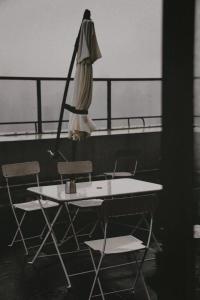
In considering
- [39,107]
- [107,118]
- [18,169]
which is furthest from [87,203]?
[107,118]

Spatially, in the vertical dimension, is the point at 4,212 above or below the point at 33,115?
below

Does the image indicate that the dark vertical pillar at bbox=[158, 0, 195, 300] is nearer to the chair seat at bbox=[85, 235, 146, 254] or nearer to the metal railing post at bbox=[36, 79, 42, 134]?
the chair seat at bbox=[85, 235, 146, 254]

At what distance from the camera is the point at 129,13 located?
1412cm

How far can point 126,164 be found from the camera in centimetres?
703

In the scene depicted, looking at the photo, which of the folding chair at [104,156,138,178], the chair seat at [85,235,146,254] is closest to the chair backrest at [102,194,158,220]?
the chair seat at [85,235,146,254]

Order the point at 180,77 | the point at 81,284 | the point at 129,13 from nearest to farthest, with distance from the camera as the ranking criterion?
the point at 180,77, the point at 81,284, the point at 129,13

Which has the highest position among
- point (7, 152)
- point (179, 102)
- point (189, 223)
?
point (179, 102)

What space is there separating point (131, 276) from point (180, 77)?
3.00 m

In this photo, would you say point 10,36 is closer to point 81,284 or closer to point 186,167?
point 81,284

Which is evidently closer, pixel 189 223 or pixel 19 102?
pixel 189 223

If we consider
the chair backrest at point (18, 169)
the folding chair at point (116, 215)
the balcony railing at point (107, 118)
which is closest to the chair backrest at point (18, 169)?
the chair backrest at point (18, 169)

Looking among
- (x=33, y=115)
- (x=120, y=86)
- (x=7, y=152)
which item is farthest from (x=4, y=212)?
(x=120, y=86)

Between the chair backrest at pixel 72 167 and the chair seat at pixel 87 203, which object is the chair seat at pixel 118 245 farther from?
the chair backrest at pixel 72 167

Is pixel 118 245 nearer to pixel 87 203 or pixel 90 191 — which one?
pixel 90 191
